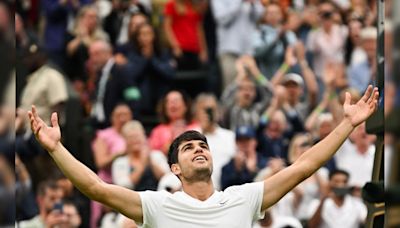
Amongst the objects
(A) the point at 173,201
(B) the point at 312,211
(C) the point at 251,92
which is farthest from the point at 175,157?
(C) the point at 251,92

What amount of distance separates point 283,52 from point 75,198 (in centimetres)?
500

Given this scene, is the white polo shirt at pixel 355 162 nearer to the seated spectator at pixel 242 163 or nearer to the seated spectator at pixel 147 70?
the seated spectator at pixel 242 163

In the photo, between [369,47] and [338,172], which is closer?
[338,172]

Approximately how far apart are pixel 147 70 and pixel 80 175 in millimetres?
9124

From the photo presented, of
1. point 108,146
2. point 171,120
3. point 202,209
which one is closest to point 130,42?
point 171,120

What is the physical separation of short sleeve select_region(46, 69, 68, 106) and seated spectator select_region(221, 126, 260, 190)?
6.88 feet

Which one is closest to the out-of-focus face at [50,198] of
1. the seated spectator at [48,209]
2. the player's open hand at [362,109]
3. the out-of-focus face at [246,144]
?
the seated spectator at [48,209]

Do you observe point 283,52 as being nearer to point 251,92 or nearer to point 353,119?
point 251,92

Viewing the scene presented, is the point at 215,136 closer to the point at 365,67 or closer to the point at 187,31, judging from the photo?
the point at 187,31

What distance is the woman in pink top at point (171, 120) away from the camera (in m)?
13.5

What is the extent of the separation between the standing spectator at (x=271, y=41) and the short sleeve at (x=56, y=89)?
342 centimetres

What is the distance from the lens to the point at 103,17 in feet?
54.4

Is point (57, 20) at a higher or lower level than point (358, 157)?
higher

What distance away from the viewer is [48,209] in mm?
11391
